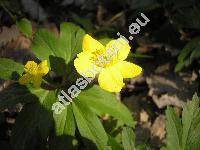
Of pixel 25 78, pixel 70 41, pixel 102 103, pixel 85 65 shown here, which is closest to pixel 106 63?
pixel 85 65

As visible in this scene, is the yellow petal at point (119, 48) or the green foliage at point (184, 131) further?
the yellow petal at point (119, 48)

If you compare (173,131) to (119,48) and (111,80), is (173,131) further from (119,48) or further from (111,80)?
(119,48)

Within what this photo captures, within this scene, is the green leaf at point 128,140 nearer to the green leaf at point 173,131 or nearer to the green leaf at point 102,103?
the green leaf at point 173,131

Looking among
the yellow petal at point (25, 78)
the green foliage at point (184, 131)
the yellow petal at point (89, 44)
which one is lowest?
the green foliage at point (184, 131)

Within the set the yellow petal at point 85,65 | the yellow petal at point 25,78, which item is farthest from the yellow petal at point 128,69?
the yellow petal at point 25,78

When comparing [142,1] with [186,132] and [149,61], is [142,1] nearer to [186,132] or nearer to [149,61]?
[149,61]

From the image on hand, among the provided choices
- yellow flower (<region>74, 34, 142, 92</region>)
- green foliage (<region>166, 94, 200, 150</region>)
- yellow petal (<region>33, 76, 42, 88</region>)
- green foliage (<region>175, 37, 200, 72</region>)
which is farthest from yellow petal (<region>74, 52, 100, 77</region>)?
green foliage (<region>175, 37, 200, 72</region>)
